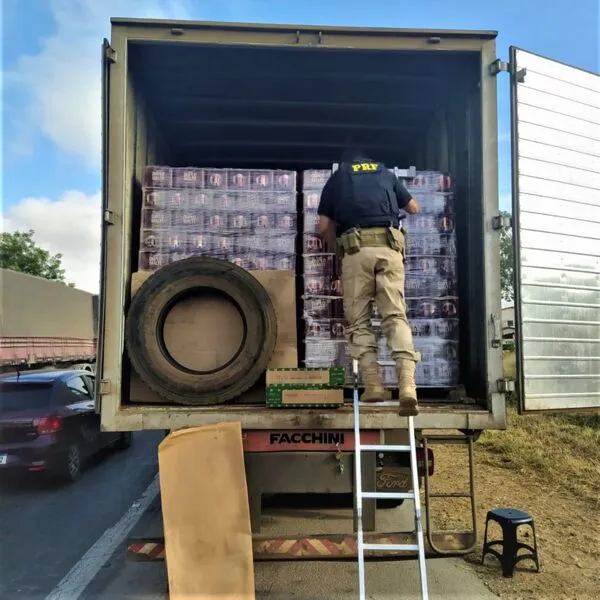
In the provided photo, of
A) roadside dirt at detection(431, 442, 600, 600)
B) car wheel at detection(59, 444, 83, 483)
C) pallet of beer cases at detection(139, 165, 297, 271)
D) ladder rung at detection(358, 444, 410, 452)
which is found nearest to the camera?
ladder rung at detection(358, 444, 410, 452)

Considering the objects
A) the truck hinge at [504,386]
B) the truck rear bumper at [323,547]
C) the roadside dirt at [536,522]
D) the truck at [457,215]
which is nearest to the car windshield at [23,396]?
the truck at [457,215]

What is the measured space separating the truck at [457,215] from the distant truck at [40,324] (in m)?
10.2

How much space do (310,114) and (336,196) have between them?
181 centimetres

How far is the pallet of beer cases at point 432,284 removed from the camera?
429 centimetres

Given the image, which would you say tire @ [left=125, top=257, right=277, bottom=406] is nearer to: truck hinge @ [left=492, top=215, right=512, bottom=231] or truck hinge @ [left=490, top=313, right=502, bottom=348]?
truck hinge @ [left=490, top=313, right=502, bottom=348]

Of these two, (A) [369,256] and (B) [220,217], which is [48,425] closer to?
(B) [220,217]

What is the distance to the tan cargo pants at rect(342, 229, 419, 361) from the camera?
388 centimetres

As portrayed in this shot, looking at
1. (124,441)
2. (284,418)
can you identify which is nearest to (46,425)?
(124,441)

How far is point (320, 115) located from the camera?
561 centimetres

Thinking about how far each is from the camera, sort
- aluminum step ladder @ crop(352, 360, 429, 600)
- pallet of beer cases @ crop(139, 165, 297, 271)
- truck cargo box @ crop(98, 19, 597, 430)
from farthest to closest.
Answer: pallet of beer cases @ crop(139, 165, 297, 271) → truck cargo box @ crop(98, 19, 597, 430) → aluminum step ladder @ crop(352, 360, 429, 600)

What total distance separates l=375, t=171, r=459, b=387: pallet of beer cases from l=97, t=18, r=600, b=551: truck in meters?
0.12

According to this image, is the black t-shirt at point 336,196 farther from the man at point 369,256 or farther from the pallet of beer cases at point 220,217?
the pallet of beer cases at point 220,217

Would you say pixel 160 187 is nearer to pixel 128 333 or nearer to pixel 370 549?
pixel 128 333

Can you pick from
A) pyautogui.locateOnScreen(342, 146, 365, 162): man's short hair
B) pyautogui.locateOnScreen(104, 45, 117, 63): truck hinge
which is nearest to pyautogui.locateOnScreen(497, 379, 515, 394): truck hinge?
pyautogui.locateOnScreen(342, 146, 365, 162): man's short hair
